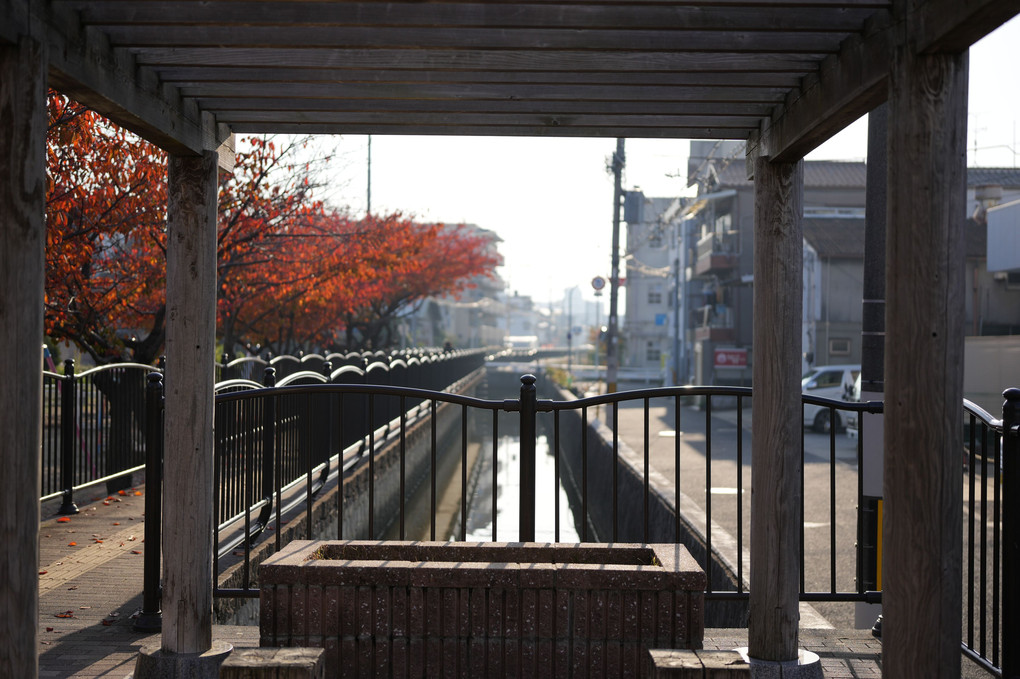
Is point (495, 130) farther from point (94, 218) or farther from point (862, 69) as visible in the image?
point (94, 218)

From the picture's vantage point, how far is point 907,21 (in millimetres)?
3074

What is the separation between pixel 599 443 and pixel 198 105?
1514 cm

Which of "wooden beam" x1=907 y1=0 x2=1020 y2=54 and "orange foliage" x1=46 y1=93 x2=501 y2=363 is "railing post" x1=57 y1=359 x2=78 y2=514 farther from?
"wooden beam" x1=907 y1=0 x2=1020 y2=54

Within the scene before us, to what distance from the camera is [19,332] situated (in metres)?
3.08

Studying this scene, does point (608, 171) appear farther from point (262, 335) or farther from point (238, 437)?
point (238, 437)

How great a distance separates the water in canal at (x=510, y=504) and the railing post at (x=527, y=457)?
241 inches

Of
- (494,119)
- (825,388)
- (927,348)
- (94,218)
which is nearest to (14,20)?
(494,119)

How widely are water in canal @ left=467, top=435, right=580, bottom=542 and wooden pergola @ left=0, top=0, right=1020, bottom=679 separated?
7372 millimetres

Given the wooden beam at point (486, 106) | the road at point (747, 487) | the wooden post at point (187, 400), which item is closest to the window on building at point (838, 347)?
the road at point (747, 487)

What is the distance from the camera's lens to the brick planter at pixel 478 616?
163 inches

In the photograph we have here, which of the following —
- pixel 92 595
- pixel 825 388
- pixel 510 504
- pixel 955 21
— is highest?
pixel 955 21

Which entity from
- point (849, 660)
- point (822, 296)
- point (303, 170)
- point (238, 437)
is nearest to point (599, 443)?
point (303, 170)

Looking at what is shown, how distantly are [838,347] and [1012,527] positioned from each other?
32215 mm

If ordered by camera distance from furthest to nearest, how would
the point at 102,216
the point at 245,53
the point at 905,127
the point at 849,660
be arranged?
the point at 102,216 < the point at 849,660 < the point at 245,53 < the point at 905,127
